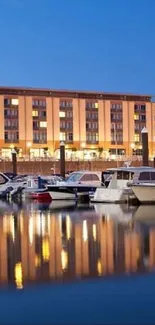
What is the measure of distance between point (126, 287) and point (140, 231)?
8.43 meters

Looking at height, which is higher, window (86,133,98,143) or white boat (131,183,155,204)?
window (86,133,98,143)

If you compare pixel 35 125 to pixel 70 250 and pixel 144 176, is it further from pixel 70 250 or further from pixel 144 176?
pixel 70 250

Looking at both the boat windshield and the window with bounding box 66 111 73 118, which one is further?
the window with bounding box 66 111 73 118

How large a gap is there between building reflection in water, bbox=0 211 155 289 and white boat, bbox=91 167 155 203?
1145 centimetres

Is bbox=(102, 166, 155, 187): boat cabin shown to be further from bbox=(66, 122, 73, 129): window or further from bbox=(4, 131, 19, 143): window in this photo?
bbox=(66, 122, 73, 129): window

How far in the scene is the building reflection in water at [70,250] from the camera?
10859mm

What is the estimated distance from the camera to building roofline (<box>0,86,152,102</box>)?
114 m

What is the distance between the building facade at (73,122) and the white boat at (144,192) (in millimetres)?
73854

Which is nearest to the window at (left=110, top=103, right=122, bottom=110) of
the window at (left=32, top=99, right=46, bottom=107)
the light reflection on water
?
the window at (left=32, top=99, right=46, bottom=107)

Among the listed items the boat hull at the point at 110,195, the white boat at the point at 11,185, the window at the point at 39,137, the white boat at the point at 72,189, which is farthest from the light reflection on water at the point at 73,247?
the window at the point at 39,137

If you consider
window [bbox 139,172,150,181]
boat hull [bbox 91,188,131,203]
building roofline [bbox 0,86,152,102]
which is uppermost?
building roofline [bbox 0,86,152,102]

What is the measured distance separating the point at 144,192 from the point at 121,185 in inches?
112

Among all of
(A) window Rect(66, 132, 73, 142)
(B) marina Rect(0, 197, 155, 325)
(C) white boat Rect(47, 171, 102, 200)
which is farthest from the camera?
(A) window Rect(66, 132, 73, 142)

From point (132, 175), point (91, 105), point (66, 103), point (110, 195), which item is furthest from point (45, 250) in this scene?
point (91, 105)
